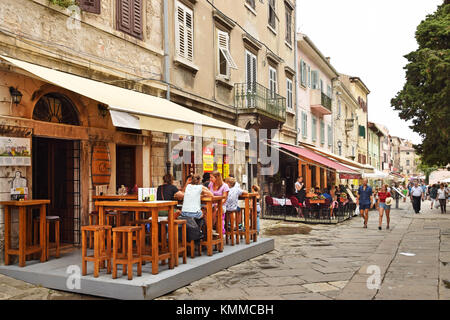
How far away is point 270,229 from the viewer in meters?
14.2

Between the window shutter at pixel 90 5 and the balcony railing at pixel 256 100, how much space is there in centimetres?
722

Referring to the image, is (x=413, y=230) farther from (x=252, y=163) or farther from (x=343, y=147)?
(x=343, y=147)

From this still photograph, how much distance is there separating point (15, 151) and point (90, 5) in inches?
133

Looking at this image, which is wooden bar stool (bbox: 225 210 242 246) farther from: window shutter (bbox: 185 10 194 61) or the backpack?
window shutter (bbox: 185 10 194 61)

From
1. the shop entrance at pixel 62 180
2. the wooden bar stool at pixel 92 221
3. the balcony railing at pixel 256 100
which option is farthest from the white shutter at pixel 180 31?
the wooden bar stool at pixel 92 221

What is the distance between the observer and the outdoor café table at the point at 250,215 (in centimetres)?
912

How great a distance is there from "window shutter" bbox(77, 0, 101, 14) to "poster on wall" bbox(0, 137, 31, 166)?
115 inches

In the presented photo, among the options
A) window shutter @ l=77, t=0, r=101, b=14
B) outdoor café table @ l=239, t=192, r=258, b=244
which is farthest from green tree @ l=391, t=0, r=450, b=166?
window shutter @ l=77, t=0, r=101, b=14

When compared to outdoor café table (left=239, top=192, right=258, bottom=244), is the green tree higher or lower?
higher

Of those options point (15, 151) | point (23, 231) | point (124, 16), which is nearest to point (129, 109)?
point (15, 151)

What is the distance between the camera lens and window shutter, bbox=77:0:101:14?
871cm

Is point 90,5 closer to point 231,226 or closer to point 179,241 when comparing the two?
point 179,241
